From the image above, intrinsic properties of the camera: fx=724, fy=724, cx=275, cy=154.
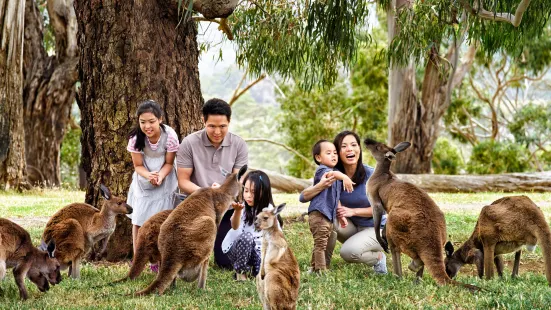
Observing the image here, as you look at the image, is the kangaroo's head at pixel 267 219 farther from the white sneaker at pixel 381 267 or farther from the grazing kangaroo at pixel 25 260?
the white sneaker at pixel 381 267

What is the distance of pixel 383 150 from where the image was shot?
628 cm

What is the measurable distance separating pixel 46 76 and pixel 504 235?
13.7 m

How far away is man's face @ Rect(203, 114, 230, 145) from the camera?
5.99 m

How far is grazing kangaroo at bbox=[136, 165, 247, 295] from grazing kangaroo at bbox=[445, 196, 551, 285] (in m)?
1.93

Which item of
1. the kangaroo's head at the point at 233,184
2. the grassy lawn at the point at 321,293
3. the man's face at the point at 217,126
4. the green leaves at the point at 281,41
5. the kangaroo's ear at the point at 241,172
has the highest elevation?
the green leaves at the point at 281,41

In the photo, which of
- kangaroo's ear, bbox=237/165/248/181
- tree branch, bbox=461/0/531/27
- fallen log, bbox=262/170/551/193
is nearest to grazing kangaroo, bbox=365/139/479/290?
kangaroo's ear, bbox=237/165/248/181

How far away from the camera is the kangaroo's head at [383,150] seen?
6.04 meters

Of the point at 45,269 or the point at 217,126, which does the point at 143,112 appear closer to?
the point at 217,126

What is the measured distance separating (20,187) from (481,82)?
23365mm

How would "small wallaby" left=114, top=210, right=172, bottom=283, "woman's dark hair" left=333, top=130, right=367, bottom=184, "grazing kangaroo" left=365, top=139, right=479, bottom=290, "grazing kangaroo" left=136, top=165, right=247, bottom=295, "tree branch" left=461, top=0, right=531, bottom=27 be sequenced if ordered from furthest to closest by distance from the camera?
"tree branch" left=461, top=0, right=531, bottom=27 < "woman's dark hair" left=333, top=130, right=367, bottom=184 < "small wallaby" left=114, top=210, right=172, bottom=283 < "grazing kangaroo" left=365, top=139, right=479, bottom=290 < "grazing kangaroo" left=136, top=165, right=247, bottom=295

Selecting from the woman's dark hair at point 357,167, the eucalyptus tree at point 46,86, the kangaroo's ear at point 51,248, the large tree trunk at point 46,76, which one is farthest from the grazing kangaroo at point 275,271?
the large tree trunk at point 46,76

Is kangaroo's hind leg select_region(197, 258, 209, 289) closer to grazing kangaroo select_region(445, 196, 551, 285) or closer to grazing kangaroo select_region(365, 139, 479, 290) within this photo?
grazing kangaroo select_region(365, 139, 479, 290)

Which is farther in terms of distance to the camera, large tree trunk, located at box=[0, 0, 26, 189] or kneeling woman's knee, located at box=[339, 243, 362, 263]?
large tree trunk, located at box=[0, 0, 26, 189]

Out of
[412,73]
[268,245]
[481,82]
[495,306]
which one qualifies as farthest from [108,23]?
[481,82]
